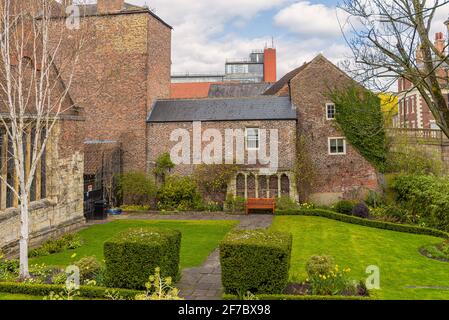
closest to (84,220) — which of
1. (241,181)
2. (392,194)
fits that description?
(241,181)

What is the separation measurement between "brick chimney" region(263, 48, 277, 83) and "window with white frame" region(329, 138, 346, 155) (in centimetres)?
3335

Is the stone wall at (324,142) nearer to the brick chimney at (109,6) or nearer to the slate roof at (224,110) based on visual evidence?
the slate roof at (224,110)

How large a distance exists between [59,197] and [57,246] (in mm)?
3674

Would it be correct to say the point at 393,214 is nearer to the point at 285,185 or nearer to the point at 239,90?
the point at 285,185

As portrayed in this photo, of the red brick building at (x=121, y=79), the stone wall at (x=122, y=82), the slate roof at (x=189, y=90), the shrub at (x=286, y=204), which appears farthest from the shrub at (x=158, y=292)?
the slate roof at (x=189, y=90)

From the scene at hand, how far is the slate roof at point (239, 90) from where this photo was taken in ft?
136

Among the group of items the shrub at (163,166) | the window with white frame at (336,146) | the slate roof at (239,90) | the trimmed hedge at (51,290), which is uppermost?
the slate roof at (239,90)

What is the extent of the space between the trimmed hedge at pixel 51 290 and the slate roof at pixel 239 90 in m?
34.3

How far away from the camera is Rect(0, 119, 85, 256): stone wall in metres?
13.8

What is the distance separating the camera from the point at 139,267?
879 centimetres

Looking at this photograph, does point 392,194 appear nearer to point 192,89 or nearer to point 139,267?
point 139,267

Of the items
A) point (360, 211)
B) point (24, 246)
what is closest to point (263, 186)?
point (360, 211)

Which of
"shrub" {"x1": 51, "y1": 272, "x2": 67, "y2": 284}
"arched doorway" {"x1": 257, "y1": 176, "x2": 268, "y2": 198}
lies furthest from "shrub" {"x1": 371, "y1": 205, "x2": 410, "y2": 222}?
"shrub" {"x1": 51, "y1": 272, "x2": 67, "y2": 284}

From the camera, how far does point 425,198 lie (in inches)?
747
